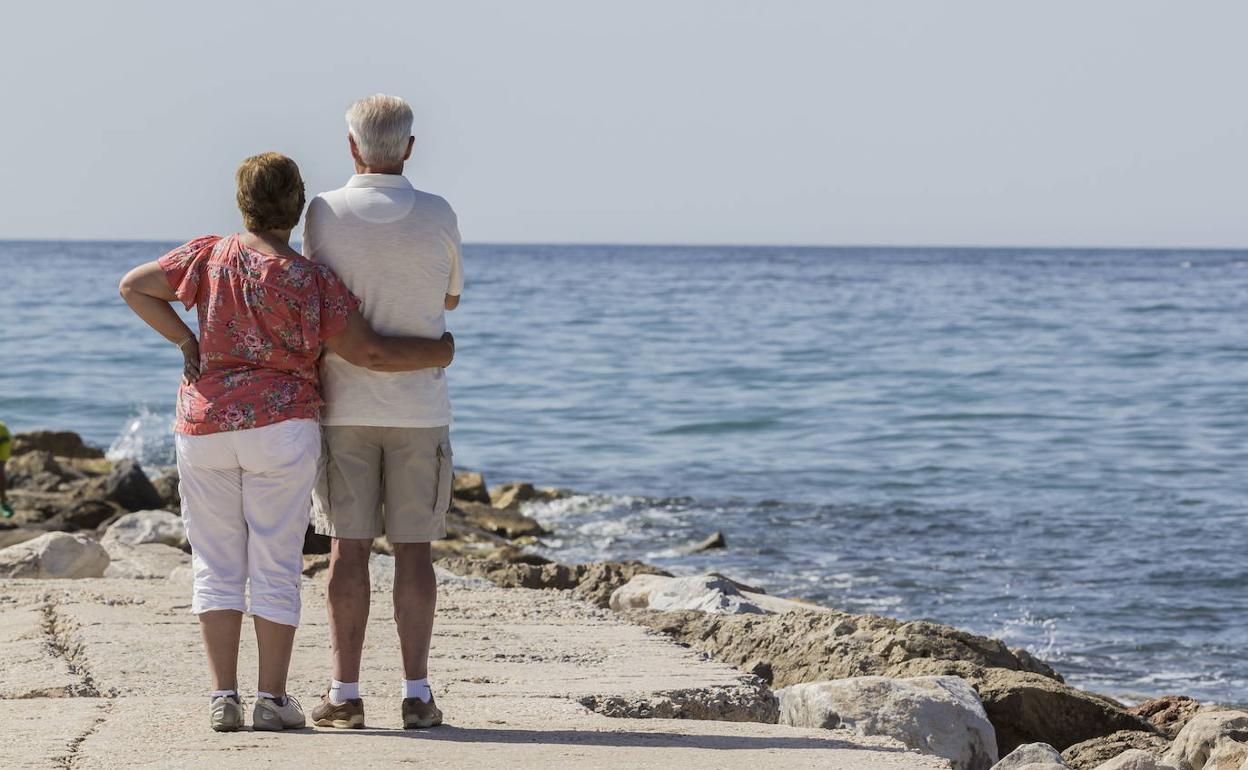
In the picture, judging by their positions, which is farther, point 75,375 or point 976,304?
point 976,304

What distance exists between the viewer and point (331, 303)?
164 inches

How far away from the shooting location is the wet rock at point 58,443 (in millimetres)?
16688

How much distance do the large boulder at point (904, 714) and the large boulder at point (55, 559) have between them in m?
3.86

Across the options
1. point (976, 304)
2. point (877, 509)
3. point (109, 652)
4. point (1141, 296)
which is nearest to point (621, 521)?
point (877, 509)

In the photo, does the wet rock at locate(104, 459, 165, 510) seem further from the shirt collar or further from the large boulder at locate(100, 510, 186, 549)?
the shirt collar

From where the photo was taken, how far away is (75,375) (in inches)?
1055

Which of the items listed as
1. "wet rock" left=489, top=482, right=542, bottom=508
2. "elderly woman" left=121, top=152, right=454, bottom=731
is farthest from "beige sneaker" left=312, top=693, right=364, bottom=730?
"wet rock" left=489, top=482, right=542, bottom=508

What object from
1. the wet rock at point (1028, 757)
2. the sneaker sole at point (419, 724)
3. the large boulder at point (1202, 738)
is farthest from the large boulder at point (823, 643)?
the sneaker sole at point (419, 724)

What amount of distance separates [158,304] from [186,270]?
5.0 inches

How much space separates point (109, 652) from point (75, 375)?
22.8 m

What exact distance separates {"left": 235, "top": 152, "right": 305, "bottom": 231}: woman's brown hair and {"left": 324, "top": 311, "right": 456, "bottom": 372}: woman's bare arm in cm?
33

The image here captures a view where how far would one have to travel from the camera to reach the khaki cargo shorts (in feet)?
14.0

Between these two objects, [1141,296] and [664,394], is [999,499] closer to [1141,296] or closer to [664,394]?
[664,394]

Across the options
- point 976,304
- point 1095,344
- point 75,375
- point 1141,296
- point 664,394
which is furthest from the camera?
point 1141,296
